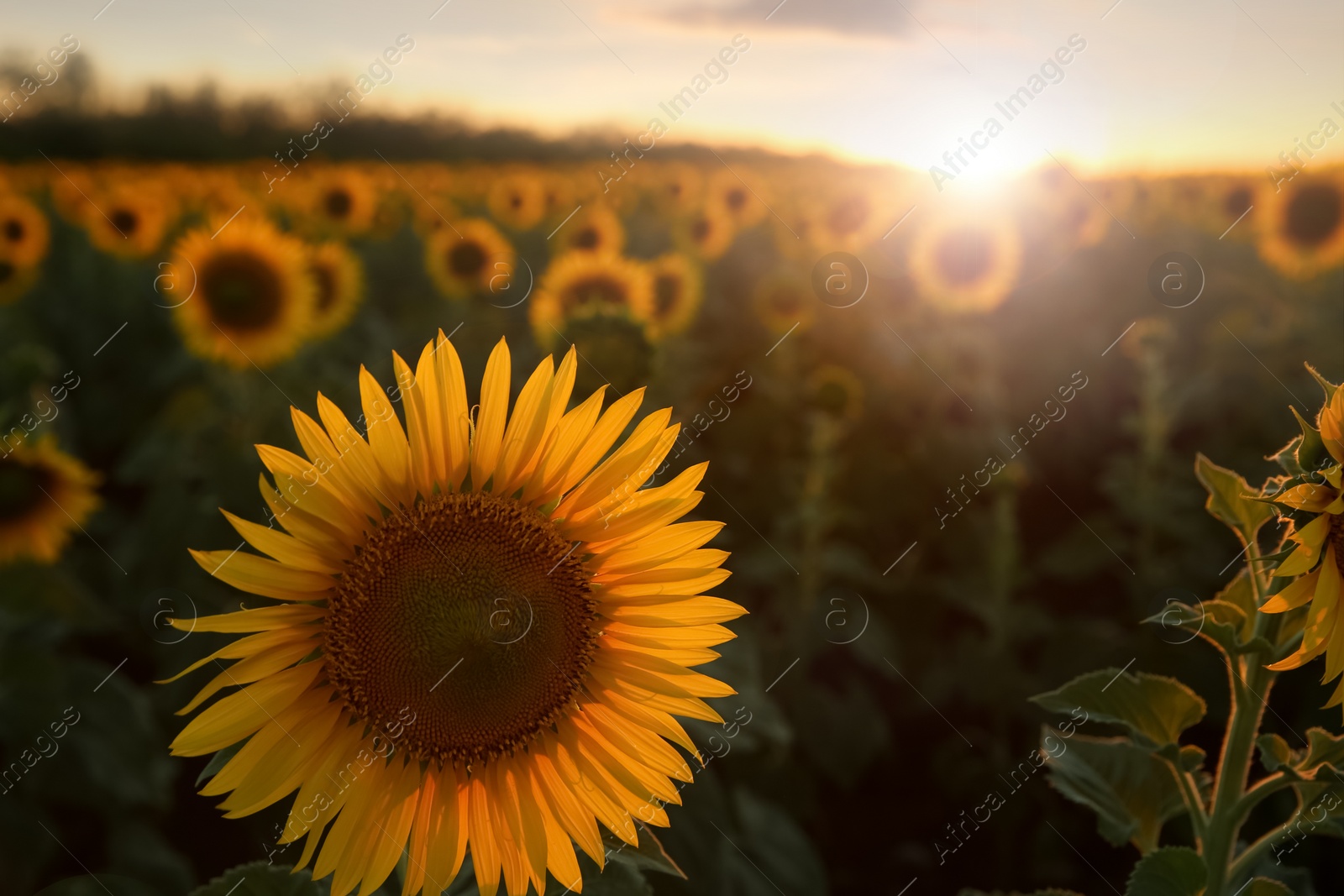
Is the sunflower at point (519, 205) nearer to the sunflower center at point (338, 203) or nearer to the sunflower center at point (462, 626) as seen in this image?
the sunflower center at point (338, 203)

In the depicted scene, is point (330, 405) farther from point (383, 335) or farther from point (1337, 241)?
point (1337, 241)

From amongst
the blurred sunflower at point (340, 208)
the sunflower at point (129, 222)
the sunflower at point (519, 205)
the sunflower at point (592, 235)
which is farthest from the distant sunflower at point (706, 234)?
the sunflower at point (129, 222)

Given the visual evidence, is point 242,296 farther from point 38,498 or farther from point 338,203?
point 338,203

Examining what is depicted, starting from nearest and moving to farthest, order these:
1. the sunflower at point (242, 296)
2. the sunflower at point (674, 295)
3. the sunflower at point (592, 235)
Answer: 1. the sunflower at point (242, 296)
2. the sunflower at point (674, 295)
3. the sunflower at point (592, 235)

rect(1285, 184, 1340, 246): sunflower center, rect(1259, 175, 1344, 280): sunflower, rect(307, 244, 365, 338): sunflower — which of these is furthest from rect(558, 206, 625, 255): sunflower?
rect(1285, 184, 1340, 246): sunflower center

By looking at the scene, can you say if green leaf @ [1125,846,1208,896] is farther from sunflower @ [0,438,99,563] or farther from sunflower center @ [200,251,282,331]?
sunflower center @ [200,251,282,331]

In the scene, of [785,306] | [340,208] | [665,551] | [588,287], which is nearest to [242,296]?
[588,287]
